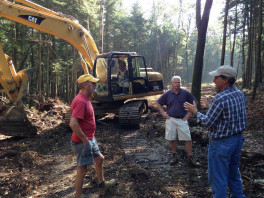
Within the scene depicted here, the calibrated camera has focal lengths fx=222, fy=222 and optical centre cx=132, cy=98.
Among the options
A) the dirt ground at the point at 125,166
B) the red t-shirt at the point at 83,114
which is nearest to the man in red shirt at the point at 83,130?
the red t-shirt at the point at 83,114

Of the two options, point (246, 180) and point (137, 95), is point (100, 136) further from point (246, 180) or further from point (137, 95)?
point (246, 180)

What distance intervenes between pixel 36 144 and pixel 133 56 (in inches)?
190

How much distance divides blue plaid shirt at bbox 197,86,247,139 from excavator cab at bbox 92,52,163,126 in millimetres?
5345

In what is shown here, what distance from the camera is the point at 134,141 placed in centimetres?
684

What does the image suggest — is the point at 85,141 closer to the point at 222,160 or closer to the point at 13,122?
the point at 222,160

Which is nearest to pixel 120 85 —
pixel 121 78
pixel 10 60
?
pixel 121 78

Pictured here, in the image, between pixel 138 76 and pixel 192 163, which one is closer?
pixel 192 163

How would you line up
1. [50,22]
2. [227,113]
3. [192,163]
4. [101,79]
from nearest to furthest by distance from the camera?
[227,113]
[192,163]
[50,22]
[101,79]

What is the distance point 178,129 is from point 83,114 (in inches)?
95.5

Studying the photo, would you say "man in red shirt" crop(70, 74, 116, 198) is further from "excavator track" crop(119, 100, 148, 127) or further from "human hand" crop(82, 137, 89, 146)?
"excavator track" crop(119, 100, 148, 127)

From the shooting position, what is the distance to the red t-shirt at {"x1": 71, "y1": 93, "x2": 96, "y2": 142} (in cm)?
318

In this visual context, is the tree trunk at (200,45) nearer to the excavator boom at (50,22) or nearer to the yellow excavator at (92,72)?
the yellow excavator at (92,72)

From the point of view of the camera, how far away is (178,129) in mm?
4855

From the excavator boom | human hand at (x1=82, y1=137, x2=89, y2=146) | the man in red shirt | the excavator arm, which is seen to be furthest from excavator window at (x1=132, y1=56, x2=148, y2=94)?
human hand at (x1=82, y1=137, x2=89, y2=146)
